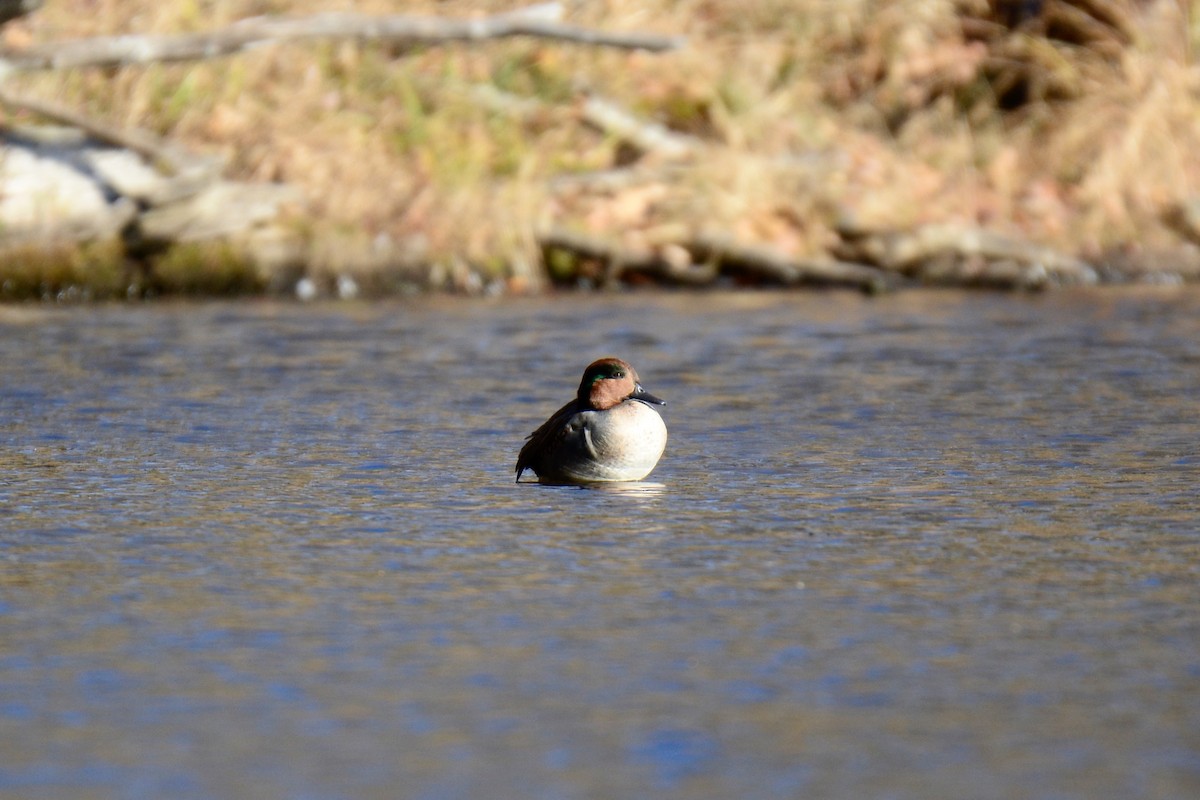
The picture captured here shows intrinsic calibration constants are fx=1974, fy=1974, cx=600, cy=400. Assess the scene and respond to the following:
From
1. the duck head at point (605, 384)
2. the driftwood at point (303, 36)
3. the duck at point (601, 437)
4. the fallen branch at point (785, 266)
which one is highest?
the driftwood at point (303, 36)

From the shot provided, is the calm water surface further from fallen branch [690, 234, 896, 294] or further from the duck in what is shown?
fallen branch [690, 234, 896, 294]

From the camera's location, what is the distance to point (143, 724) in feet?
14.4

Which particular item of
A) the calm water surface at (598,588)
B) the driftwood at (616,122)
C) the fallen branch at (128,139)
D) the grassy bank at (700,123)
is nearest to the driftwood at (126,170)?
the fallen branch at (128,139)

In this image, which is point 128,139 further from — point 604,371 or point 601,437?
point 601,437

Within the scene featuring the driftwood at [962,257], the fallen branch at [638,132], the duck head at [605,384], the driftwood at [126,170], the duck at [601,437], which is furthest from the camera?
the fallen branch at [638,132]

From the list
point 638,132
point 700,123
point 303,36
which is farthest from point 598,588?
point 700,123

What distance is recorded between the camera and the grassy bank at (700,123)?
16.8 m

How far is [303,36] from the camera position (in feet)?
53.4

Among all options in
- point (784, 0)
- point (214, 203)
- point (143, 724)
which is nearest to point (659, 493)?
point (143, 724)

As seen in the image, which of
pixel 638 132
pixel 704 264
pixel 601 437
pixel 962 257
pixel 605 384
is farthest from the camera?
pixel 638 132

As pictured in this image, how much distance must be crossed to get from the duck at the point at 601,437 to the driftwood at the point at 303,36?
9.14 metres

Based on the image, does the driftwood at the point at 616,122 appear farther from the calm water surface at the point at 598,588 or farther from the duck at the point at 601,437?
the duck at the point at 601,437

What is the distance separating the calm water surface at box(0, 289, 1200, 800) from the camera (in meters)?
4.16

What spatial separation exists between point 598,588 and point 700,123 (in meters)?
13.5
